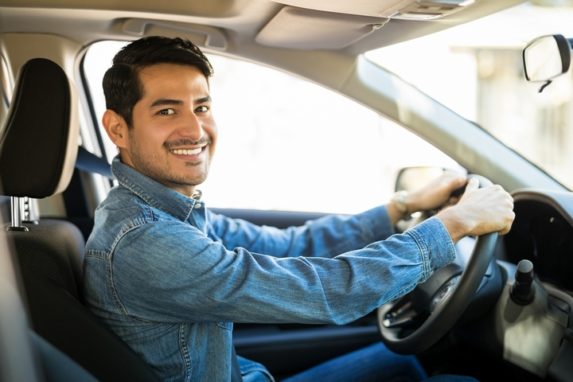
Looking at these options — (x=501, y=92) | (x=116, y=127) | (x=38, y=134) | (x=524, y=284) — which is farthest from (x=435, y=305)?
(x=501, y=92)

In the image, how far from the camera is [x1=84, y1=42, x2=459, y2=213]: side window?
3850 millimetres

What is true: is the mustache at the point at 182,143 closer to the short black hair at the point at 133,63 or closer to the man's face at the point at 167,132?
the man's face at the point at 167,132

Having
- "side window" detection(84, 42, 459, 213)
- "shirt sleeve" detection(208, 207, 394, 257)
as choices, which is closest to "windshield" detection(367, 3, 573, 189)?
"side window" detection(84, 42, 459, 213)

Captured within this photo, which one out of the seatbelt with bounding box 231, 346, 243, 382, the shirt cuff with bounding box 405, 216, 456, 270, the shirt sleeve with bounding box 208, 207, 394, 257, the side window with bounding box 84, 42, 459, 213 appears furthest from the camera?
the side window with bounding box 84, 42, 459, 213

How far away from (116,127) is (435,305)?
99 cm

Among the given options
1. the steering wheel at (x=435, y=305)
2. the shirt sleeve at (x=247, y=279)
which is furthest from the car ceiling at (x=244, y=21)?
the shirt sleeve at (x=247, y=279)

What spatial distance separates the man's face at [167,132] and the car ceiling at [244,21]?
0.36 meters

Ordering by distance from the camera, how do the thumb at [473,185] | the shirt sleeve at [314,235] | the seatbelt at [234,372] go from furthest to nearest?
1. the shirt sleeve at [314,235]
2. the thumb at [473,185]
3. the seatbelt at [234,372]

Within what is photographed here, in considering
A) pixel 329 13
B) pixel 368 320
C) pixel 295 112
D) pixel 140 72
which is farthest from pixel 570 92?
pixel 140 72

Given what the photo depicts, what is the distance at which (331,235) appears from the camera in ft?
7.38

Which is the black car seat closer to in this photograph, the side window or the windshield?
the side window

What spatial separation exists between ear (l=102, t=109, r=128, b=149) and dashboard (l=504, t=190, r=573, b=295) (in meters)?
1.06

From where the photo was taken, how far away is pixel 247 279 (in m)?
1.43

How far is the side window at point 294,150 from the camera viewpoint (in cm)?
385
